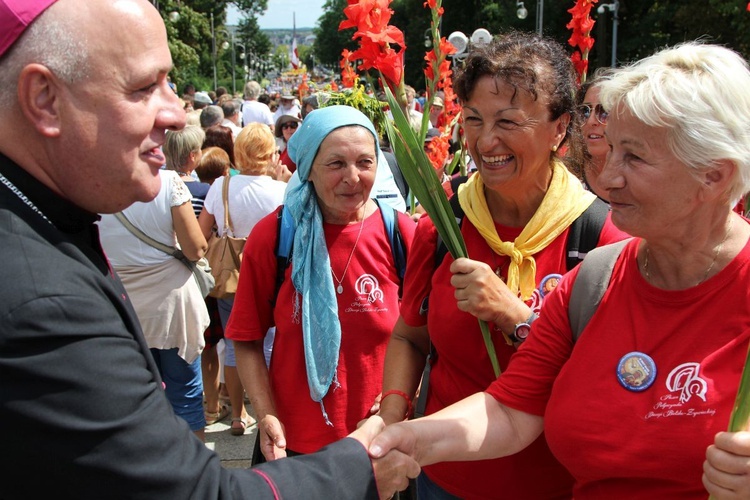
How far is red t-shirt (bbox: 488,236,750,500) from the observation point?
159cm

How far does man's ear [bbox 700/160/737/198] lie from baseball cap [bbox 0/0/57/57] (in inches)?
56.3

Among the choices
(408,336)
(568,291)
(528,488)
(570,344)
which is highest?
(568,291)

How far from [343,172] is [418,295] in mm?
787

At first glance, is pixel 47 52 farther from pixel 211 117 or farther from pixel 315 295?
pixel 211 117

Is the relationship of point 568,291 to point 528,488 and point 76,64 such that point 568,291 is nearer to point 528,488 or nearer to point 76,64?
point 528,488

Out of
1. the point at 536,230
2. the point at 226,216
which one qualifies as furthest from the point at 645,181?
the point at 226,216

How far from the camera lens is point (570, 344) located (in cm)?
190

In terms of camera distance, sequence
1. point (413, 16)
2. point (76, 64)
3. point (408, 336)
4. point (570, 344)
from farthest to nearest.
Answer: point (413, 16) → point (408, 336) → point (570, 344) → point (76, 64)

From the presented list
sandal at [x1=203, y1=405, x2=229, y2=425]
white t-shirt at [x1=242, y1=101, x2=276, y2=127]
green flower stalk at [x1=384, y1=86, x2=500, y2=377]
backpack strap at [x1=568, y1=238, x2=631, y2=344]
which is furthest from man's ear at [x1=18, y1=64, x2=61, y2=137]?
white t-shirt at [x1=242, y1=101, x2=276, y2=127]

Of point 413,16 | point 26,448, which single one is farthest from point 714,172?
point 413,16

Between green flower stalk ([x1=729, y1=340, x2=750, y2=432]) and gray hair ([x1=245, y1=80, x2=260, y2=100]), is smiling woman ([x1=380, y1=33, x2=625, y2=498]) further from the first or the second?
gray hair ([x1=245, y1=80, x2=260, y2=100])

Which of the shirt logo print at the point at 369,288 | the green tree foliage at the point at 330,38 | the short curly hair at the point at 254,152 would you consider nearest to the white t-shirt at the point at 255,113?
the short curly hair at the point at 254,152

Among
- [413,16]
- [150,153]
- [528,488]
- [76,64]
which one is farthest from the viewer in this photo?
[413,16]

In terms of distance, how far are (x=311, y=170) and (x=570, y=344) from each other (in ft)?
5.09
